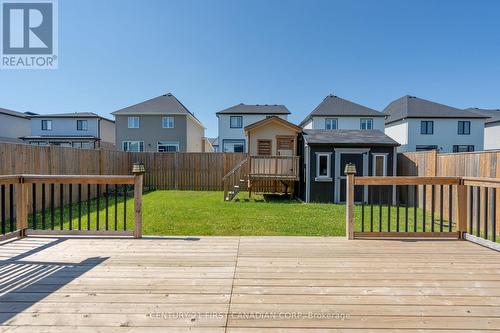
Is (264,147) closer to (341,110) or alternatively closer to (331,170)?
(331,170)

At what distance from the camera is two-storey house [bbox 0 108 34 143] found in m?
28.0

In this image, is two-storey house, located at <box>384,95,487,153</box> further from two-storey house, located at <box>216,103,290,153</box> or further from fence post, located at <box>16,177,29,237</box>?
fence post, located at <box>16,177,29,237</box>

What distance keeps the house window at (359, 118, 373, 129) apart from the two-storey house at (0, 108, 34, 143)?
3253 centimetres

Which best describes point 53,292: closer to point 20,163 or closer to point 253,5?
point 20,163

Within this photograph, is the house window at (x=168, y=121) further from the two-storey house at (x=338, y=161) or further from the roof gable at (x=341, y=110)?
the two-storey house at (x=338, y=161)

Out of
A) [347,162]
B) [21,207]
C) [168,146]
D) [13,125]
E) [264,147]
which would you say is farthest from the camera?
[13,125]

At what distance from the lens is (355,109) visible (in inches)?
1003

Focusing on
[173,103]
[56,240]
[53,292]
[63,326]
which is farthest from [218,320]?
[173,103]

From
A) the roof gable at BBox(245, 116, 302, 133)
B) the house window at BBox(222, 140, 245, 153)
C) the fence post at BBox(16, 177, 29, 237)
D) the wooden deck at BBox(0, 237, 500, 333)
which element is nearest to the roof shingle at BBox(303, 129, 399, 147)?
the roof gable at BBox(245, 116, 302, 133)

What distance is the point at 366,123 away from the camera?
81.8ft

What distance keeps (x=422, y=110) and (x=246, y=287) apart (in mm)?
28193

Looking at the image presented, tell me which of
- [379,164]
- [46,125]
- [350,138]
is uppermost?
[46,125]

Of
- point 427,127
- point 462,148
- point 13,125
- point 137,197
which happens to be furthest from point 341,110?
point 13,125

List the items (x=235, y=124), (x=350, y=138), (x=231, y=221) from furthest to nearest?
1. (x=235, y=124)
2. (x=350, y=138)
3. (x=231, y=221)
